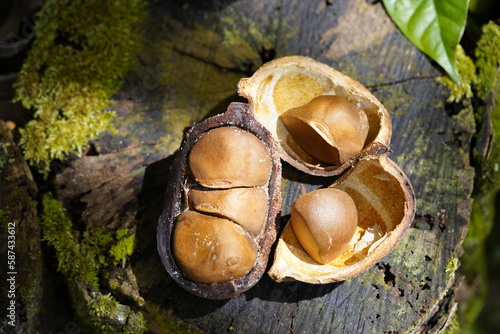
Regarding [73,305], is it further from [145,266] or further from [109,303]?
[145,266]

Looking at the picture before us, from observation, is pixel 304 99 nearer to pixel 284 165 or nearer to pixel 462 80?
pixel 284 165

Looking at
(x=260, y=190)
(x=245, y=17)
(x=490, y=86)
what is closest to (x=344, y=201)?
(x=260, y=190)

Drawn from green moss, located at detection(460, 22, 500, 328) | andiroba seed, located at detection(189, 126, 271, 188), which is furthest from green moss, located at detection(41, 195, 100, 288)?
green moss, located at detection(460, 22, 500, 328)

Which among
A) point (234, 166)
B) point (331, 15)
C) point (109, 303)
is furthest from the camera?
point (331, 15)

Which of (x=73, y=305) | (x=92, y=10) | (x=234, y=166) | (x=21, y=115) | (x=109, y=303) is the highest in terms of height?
(x=92, y=10)

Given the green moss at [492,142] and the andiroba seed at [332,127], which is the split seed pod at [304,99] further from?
the green moss at [492,142]

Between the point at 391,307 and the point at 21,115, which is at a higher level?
the point at 21,115
